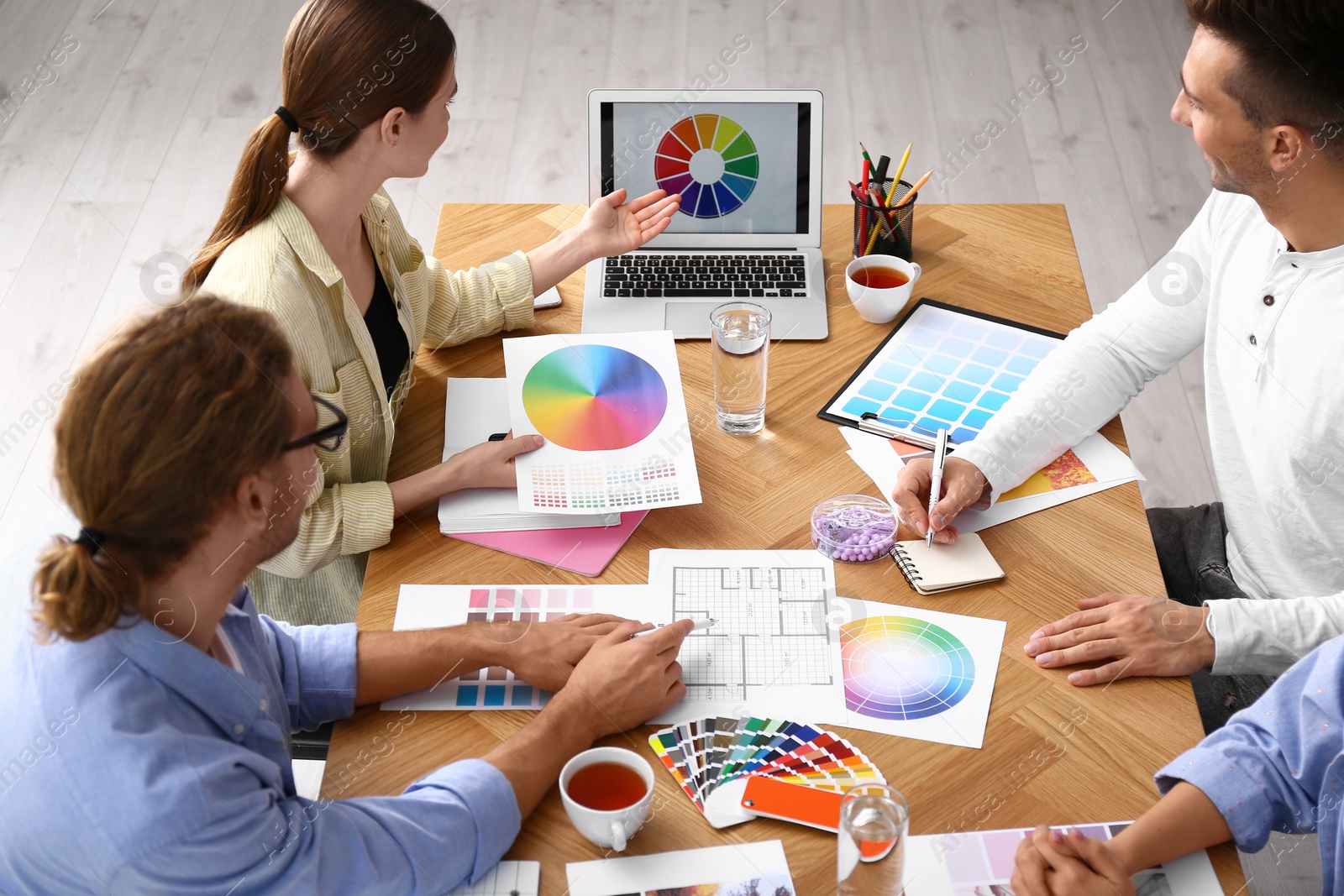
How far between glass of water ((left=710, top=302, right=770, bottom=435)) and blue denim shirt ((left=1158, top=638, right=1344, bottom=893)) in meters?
0.69

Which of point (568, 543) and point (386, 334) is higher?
point (386, 334)

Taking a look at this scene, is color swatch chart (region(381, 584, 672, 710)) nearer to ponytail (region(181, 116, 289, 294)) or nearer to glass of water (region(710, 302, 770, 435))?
glass of water (region(710, 302, 770, 435))

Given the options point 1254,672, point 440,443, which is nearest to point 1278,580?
point 1254,672

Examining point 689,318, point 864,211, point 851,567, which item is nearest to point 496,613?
point 851,567

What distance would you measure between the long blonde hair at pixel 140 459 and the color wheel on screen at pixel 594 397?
55 centimetres

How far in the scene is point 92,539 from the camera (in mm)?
962

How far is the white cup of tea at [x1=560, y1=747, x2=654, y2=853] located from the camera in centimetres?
106

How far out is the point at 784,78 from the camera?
3.90 m

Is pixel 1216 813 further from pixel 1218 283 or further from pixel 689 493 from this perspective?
pixel 1218 283

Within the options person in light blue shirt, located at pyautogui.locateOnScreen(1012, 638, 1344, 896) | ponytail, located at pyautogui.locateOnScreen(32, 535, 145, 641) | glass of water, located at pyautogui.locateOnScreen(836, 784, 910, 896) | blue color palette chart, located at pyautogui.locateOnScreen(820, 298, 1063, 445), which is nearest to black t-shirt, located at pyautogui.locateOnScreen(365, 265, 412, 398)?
blue color palette chart, located at pyautogui.locateOnScreen(820, 298, 1063, 445)

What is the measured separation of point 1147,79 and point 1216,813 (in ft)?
11.3

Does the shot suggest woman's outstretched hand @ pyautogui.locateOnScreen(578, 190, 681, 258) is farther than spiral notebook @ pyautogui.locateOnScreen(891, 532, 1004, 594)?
Yes

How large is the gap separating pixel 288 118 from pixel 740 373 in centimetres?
69

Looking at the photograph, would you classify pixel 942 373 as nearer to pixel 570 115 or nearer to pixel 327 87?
pixel 327 87
